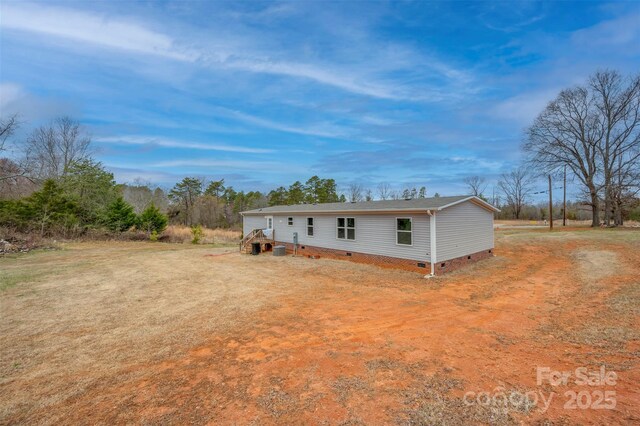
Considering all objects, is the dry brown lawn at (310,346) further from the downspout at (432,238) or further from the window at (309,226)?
the window at (309,226)

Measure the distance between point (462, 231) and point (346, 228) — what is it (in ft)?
17.2

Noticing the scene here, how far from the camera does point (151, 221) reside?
82.0 feet

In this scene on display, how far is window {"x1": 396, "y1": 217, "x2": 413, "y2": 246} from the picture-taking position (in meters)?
11.1

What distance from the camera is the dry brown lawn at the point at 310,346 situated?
3164mm

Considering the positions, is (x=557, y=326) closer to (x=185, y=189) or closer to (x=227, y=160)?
(x=227, y=160)

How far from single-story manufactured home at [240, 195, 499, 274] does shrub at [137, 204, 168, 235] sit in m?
15.3

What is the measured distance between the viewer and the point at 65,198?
70.9 ft

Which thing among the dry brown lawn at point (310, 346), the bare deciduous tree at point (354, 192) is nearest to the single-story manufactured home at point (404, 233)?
the dry brown lawn at point (310, 346)

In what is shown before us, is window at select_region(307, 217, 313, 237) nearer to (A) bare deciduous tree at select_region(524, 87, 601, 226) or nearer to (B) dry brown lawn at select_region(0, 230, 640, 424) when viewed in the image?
(B) dry brown lawn at select_region(0, 230, 640, 424)

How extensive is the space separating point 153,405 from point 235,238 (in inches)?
981

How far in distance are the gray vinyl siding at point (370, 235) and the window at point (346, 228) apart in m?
0.20

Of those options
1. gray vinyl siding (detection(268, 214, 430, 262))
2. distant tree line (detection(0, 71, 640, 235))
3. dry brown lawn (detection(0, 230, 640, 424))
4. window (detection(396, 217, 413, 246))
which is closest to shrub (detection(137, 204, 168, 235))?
distant tree line (detection(0, 71, 640, 235))

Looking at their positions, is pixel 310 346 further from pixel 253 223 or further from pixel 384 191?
pixel 384 191

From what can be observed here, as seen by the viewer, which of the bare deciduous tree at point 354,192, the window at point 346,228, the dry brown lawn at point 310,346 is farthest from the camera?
the bare deciduous tree at point 354,192
